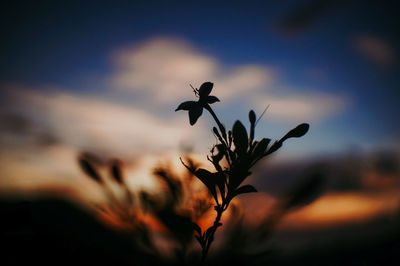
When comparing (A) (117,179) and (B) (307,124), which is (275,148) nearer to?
(B) (307,124)

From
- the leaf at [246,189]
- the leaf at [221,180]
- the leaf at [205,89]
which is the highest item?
the leaf at [205,89]

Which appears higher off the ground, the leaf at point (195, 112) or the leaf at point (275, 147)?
the leaf at point (195, 112)

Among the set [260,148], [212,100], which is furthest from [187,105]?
[260,148]

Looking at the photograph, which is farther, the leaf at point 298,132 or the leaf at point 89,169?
the leaf at point 89,169

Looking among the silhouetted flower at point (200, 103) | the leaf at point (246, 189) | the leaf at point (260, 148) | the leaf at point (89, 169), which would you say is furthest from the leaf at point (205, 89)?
the leaf at point (89, 169)

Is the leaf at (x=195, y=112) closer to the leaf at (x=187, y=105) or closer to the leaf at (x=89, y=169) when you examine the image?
the leaf at (x=187, y=105)
